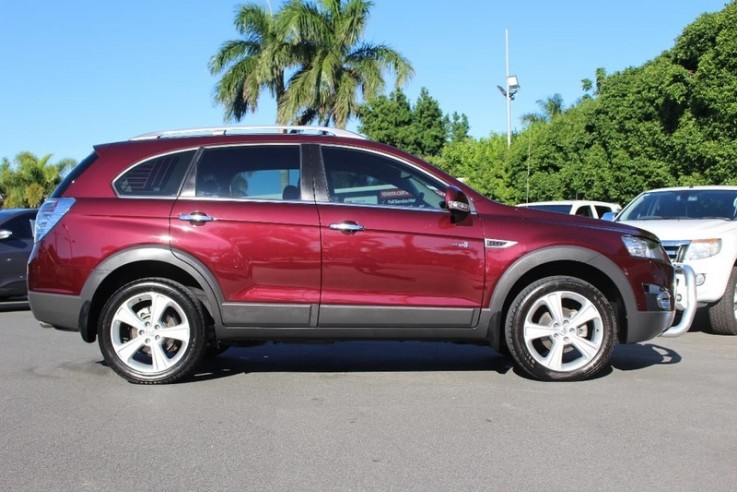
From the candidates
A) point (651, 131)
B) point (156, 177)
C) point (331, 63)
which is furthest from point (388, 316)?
point (331, 63)

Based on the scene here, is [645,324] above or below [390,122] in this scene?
below

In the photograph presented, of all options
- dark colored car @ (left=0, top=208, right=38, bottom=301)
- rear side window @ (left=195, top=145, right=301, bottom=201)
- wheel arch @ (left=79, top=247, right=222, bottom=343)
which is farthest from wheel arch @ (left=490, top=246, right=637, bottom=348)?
dark colored car @ (left=0, top=208, right=38, bottom=301)

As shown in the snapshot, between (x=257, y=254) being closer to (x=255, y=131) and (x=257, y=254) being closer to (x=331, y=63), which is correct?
(x=255, y=131)

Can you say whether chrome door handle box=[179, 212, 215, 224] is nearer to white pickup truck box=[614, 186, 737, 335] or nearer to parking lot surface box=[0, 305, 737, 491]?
parking lot surface box=[0, 305, 737, 491]

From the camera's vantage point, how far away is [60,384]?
19.2 ft

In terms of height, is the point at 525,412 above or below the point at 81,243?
below

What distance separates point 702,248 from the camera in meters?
7.91

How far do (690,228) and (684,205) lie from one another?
1345mm

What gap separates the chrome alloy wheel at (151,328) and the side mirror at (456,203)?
2.20 m

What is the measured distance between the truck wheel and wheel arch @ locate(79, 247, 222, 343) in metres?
5.65

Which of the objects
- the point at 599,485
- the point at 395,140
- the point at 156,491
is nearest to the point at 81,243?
the point at 156,491

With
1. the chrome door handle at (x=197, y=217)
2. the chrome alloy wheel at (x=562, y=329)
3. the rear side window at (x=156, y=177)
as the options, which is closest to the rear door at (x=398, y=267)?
the chrome alloy wheel at (x=562, y=329)

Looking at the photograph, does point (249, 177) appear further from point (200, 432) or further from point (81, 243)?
point (200, 432)

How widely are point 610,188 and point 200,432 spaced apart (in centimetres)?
1775
